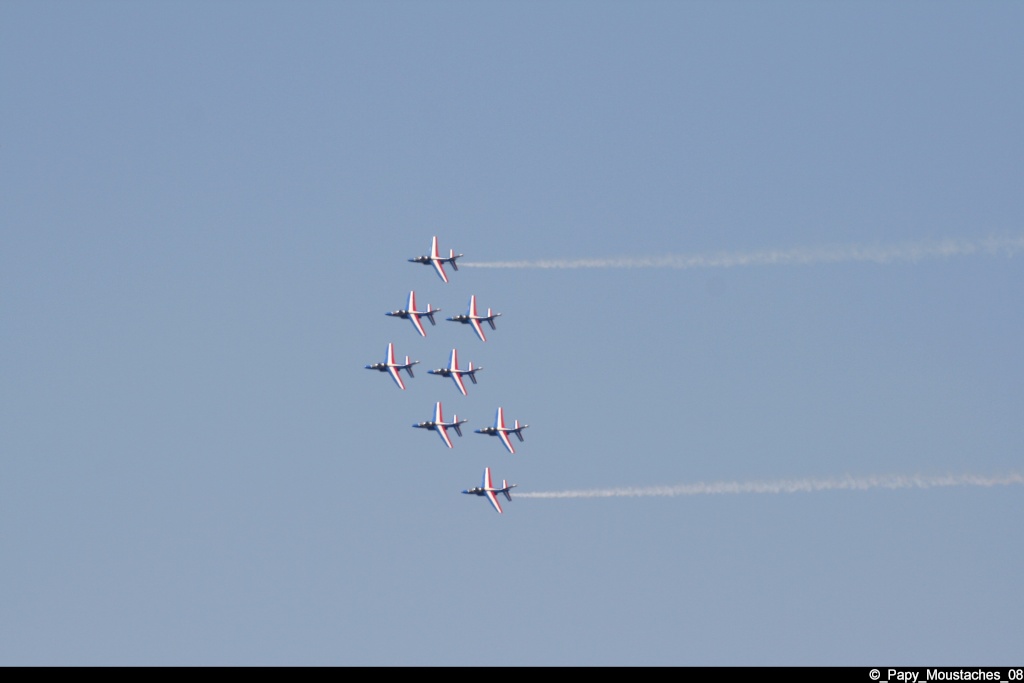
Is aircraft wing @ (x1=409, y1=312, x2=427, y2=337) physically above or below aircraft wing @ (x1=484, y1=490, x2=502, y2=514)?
above

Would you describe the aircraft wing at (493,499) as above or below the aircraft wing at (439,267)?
below

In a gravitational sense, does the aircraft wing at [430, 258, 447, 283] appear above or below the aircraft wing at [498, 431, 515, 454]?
above

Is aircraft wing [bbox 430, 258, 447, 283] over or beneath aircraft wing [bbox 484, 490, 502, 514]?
over

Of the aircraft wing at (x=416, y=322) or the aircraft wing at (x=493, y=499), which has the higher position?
the aircraft wing at (x=416, y=322)

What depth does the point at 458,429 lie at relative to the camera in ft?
468
